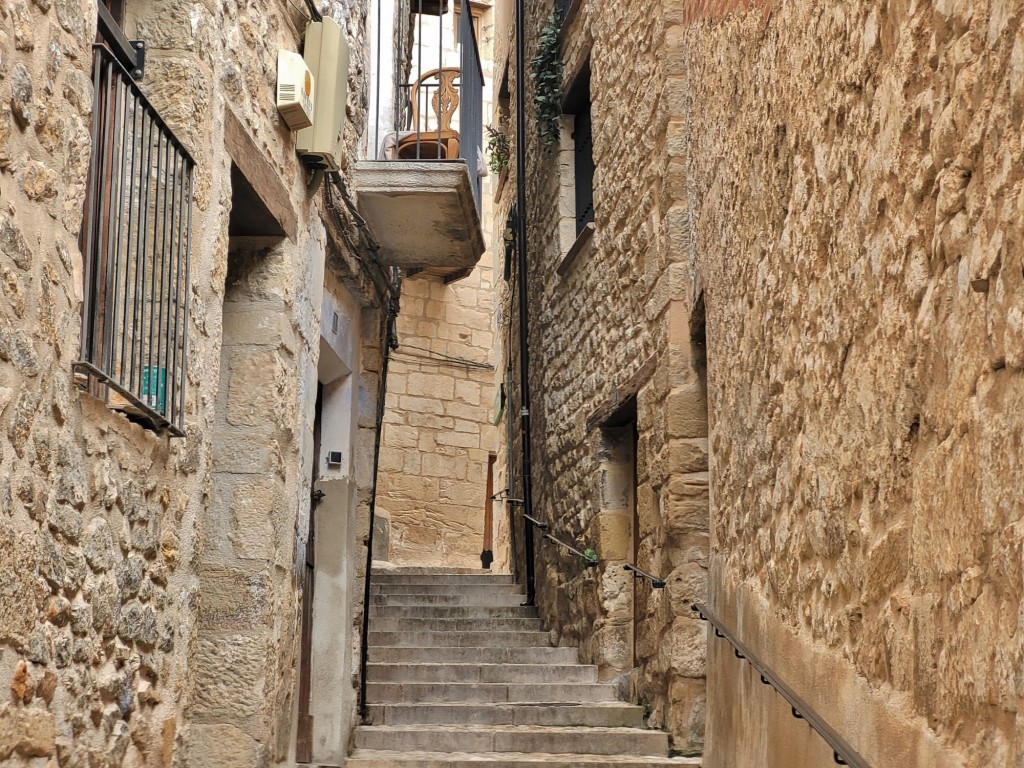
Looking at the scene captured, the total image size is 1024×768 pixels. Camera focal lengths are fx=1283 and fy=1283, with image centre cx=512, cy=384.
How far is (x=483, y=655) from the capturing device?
8.23 meters

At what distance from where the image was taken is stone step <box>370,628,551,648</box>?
8375mm

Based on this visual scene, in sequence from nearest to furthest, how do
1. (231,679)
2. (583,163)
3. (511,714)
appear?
1. (231,679)
2. (511,714)
3. (583,163)

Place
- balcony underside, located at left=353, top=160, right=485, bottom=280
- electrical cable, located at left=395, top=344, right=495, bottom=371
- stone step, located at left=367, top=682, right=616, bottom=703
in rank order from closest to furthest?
1. balcony underside, located at left=353, top=160, right=485, bottom=280
2. stone step, located at left=367, top=682, right=616, bottom=703
3. electrical cable, located at left=395, top=344, right=495, bottom=371

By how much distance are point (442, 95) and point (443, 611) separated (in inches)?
157

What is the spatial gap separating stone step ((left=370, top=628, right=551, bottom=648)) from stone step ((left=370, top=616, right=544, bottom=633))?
0.12m

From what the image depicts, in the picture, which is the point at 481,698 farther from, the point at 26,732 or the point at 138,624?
the point at 26,732

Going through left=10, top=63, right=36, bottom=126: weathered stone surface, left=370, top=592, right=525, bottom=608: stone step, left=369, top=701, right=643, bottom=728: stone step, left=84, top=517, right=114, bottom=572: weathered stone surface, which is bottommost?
left=369, top=701, right=643, bottom=728: stone step

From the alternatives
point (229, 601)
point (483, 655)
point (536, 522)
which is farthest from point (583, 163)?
point (229, 601)

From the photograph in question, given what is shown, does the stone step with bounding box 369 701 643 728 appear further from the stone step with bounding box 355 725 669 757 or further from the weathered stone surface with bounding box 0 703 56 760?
the weathered stone surface with bounding box 0 703 56 760

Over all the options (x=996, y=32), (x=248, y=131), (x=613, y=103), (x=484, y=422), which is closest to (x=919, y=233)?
(x=996, y=32)

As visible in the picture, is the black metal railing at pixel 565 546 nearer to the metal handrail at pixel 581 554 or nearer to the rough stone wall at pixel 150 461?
the metal handrail at pixel 581 554

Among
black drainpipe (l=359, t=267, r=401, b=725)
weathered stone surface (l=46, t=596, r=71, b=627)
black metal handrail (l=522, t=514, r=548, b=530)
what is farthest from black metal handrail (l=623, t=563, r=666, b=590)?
weathered stone surface (l=46, t=596, r=71, b=627)

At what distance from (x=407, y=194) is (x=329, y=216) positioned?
27.3 inches

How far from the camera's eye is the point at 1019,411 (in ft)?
5.82
